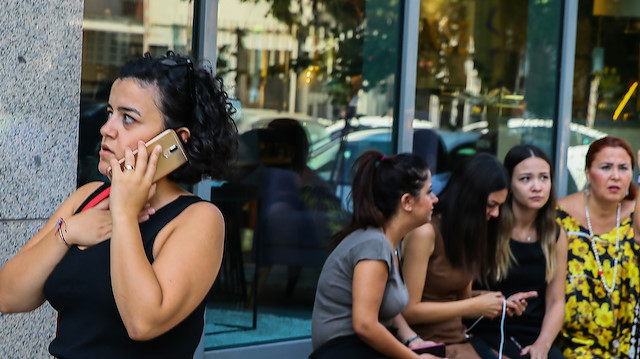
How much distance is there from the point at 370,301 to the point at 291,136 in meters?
2.19

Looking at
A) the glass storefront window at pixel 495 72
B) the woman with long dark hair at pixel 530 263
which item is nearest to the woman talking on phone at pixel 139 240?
the woman with long dark hair at pixel 530 263

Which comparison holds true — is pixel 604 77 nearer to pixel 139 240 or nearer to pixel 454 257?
pixel 454 257

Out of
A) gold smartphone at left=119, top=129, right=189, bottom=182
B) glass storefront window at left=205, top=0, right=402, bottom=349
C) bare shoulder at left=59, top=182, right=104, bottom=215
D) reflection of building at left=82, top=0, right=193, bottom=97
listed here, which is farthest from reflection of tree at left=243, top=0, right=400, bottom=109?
gold smartphone at left=119, top=129, right=189, bottom=182

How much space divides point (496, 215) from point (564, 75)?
277cm

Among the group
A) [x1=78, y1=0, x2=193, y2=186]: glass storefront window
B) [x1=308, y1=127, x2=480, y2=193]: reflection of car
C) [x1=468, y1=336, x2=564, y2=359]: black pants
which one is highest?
[x1=78, y1=0, x2=193, y2=186]: glass storefront window

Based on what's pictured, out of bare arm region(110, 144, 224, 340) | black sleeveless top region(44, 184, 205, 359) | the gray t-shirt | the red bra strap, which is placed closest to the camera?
A: bare arm region(110, 144, 224, 340)

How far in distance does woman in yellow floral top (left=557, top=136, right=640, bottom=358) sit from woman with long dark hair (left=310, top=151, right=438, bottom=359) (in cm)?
132

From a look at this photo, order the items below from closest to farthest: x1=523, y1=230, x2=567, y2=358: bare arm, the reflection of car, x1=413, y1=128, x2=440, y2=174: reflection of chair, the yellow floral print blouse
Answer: x1=523, y1=230, x2=567, y2=358: bare arm < the yellow floral print blouse < the reflection of car < x1=413, y1=128, x2=440, y2=174: reflection of chair

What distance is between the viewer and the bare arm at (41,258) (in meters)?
2.34

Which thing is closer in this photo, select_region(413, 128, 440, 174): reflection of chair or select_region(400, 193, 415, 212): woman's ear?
select_region(400, 193, 415, 212): woman's ear

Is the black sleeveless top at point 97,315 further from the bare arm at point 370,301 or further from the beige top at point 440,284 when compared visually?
the beige top at point 440,284

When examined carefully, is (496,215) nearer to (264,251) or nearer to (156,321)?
(264,251)

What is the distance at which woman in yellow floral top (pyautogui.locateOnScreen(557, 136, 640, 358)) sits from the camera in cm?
505

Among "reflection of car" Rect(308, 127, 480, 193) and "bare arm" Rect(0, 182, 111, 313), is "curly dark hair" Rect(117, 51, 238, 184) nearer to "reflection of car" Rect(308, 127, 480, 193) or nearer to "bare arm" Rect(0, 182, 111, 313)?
"bare arm" Rect(0, 182, 111, 313)
